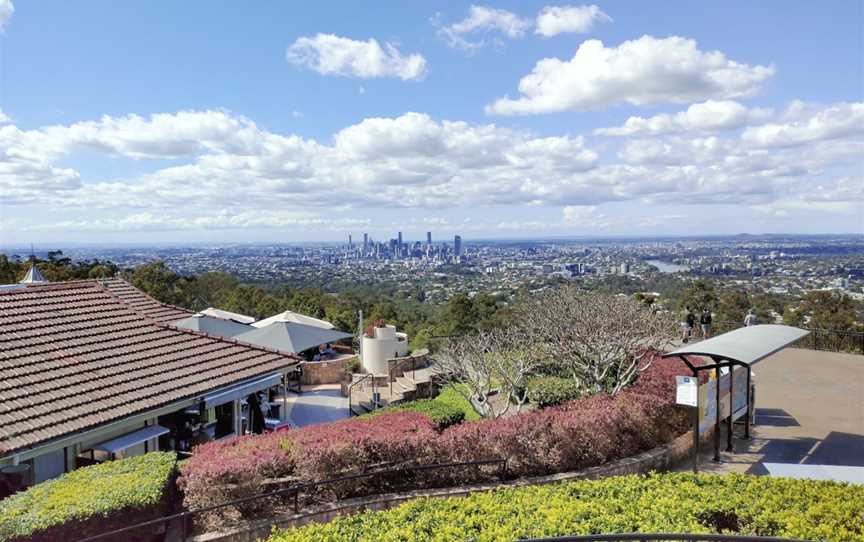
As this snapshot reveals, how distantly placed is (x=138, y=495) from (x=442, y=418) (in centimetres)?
536

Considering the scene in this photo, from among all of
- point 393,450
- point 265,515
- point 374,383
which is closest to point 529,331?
point 374,383

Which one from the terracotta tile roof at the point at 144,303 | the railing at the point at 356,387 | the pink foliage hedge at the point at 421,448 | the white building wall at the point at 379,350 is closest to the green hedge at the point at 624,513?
the pink foliage hedge at the point at 421,448

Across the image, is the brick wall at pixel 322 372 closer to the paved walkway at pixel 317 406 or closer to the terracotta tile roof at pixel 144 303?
the paved walkway at pixel 317 406

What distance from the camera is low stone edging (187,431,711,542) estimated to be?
5895mm

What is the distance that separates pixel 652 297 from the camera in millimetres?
22922

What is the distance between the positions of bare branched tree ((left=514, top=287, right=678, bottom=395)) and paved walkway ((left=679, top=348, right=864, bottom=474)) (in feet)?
7.61

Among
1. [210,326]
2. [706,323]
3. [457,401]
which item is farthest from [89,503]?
[706,323]

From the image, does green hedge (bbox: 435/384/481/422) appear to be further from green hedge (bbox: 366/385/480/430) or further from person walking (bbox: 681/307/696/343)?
person walking (bbox: 681/307/696/343)

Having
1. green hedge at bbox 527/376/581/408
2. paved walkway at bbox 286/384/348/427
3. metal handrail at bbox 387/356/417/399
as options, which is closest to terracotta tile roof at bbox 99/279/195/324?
paved walkway at bbox 286/384/348/427

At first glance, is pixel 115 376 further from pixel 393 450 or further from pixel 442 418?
pixel 442 418

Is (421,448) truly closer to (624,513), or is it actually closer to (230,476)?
(230,476)

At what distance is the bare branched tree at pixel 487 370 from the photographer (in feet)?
32.6

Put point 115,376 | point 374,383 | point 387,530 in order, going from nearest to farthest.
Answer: point 387,530, point 115,376, point 374,383

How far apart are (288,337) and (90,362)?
20.6ft
